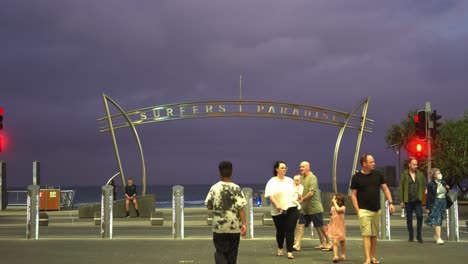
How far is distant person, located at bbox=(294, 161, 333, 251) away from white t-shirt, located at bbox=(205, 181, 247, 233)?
15.4 ft

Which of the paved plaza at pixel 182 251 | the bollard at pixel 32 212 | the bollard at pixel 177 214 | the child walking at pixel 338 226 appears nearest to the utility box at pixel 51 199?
the bollard at pixel 32 212

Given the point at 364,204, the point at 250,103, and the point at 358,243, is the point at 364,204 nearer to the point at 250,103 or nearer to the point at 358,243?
the point at 358,243

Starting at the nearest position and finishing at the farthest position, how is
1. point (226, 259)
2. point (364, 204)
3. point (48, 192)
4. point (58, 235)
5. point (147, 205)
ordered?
point (226, 259) < point (364, 204) < point (58, 235) < point (147, 205) < point (48, 192)

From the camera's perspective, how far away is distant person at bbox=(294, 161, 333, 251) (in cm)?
1482

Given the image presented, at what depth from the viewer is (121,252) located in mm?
14633

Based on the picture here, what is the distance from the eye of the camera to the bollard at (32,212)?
A: 18297mm

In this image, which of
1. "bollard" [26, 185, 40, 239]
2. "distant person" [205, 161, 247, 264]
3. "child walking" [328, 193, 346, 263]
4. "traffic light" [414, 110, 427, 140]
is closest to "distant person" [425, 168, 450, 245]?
"child walking" [328, 193, 346, 263]

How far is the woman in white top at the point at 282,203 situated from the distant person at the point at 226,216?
3.33 meters

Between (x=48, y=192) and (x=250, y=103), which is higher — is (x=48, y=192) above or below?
below

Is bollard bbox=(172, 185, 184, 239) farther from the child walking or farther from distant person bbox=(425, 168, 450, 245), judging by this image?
distant person bbox=(425, 168, 450, 245)

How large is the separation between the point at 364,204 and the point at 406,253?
2.41 metres

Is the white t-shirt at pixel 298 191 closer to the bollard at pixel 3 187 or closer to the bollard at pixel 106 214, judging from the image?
the bollard at pixel 106 214

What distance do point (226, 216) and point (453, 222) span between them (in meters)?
9.48

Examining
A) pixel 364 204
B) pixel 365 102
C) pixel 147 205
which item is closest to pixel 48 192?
pixel 147 205
